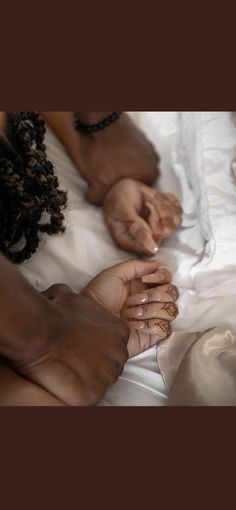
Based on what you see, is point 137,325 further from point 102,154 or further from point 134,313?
point 102,154

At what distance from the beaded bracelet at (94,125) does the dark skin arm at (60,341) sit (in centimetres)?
33

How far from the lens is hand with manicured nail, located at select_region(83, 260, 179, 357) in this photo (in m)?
0.71

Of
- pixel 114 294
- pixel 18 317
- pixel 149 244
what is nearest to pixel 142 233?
pixel 149 244

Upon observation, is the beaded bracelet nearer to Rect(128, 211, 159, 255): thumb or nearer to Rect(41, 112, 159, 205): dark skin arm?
Rect(41, 112, 159, 205): dark skin arm

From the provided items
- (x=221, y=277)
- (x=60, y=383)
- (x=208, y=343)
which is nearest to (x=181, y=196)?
(x=221, y=277)

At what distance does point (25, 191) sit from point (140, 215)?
240 millimetres

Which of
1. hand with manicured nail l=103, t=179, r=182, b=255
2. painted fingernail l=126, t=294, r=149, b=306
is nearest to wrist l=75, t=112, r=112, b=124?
hand with manicured nail l=103, t=179, r=182, b=255

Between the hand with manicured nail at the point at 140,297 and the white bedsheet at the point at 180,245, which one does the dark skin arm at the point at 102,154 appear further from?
the hand with manicured nail at the point at 140,297

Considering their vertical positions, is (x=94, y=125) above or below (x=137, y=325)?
above

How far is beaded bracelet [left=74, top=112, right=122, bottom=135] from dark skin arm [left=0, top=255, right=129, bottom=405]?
1.09 ft

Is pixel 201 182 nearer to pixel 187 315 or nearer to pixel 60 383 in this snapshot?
pixel 187 315

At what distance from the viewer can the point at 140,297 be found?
73 centimetres

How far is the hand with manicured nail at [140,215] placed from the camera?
82cm

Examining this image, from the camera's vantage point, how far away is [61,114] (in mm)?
881
